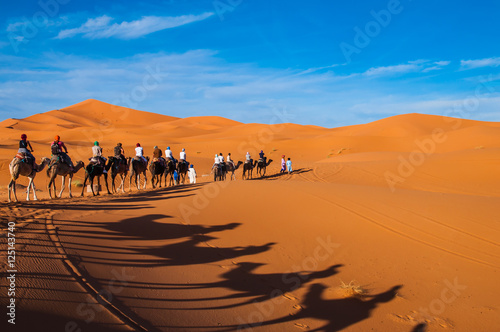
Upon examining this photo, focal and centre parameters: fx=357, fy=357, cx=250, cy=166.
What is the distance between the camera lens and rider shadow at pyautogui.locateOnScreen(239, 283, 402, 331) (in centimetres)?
576

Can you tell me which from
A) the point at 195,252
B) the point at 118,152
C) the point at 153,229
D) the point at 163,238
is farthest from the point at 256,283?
the point at 118,152

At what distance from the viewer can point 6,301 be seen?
4566 mm

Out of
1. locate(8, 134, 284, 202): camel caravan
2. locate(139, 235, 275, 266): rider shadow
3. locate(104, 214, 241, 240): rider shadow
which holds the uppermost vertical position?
locate(8, 134, 284, 202): camel caravan

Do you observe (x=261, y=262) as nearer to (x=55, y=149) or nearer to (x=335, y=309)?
(x=335, y=309)

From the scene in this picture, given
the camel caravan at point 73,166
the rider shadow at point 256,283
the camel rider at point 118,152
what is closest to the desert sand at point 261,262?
the rider shadow at point 256,283

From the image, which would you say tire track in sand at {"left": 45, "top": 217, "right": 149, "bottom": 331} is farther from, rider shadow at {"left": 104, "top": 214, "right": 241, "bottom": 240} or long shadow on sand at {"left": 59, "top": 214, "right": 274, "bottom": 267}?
rider shadow at {"left": 104, "top": 214, "right": 241, "bottom": 240}

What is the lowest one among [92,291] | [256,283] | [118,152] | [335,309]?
[335,309]

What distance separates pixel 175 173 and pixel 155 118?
369ft

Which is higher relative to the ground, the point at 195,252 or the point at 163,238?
the point at 163,238

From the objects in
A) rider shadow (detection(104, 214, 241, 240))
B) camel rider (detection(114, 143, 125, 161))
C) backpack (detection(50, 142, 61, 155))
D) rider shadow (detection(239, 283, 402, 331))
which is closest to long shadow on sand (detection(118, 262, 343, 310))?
rider shadow (detection(239, 283, 402, 331))

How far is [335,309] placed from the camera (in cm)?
621

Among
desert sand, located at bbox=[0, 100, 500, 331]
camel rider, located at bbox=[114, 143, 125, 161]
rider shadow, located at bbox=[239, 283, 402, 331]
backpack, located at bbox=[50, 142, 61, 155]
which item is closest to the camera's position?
desert sand, located at bbox=[0, 100, 500, 331]

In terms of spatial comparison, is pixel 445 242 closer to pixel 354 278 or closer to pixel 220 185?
pixel 354 278

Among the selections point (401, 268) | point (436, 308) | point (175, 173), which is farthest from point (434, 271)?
point (175, 173)
